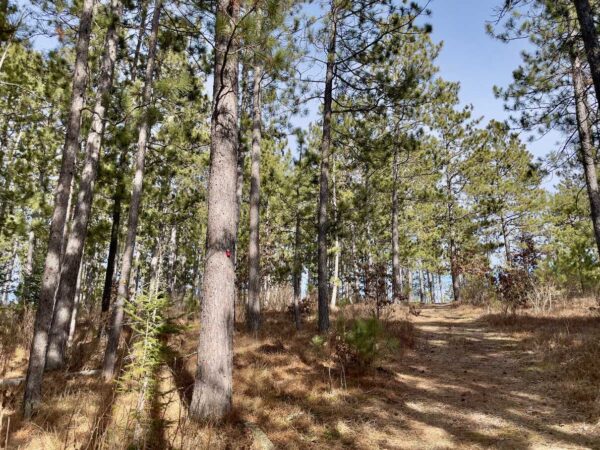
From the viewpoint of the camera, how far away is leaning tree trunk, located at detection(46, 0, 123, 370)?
686 cm

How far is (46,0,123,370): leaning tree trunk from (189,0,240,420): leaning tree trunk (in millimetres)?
2763

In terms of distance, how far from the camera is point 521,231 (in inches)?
808

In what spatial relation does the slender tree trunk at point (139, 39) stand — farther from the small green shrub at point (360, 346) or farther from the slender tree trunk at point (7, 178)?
the small green shrub at point (360, 346)

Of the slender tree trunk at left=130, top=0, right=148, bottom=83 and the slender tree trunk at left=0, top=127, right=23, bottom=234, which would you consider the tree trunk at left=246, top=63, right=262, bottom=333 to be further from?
the slender tree trunk at left=0, top=127, right=23, bottom=234

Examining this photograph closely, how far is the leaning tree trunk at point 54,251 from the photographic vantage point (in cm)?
449

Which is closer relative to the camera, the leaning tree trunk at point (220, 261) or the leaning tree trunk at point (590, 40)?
the leaning tree trunk at point (220, 261)

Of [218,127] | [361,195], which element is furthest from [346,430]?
[361,195]

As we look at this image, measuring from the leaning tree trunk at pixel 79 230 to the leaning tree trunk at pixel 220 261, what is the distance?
109 inches

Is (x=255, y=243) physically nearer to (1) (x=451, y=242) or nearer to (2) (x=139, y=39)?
(2) (x=139, y=39)

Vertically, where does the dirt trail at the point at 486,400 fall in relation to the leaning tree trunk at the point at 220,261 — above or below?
below

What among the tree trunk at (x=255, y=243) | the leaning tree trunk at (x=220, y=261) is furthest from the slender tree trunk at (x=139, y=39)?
the leaning tree trunk at (x=220, y=261)

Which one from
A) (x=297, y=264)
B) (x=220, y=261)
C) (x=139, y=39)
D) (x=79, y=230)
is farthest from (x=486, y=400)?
(x=139, y=39)

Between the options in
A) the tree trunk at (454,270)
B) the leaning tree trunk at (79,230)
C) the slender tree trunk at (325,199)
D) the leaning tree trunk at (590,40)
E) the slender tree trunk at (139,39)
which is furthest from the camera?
the tree trunk at (454,270)

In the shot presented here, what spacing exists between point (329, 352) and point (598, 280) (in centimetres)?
1354
